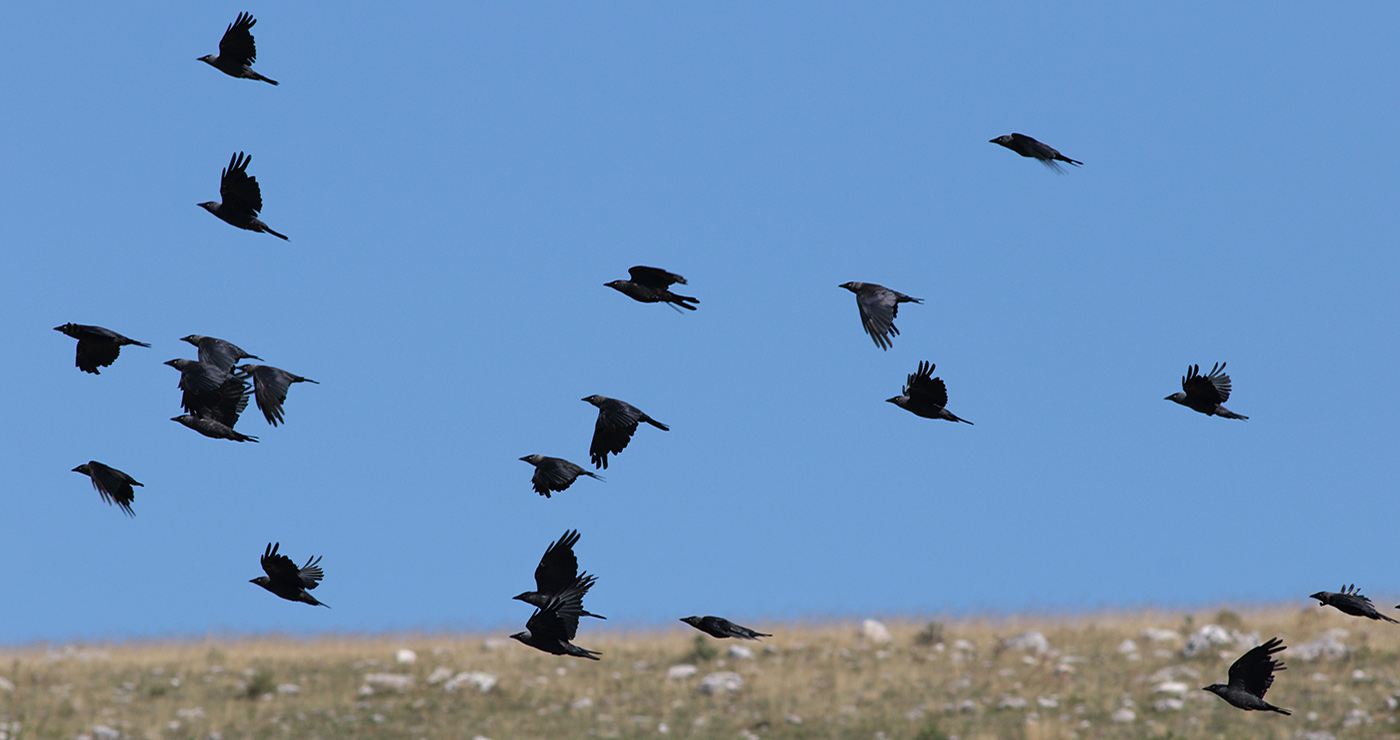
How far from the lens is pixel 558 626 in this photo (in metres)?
8.90

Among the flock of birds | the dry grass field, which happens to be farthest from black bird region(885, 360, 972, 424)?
the dry grass field

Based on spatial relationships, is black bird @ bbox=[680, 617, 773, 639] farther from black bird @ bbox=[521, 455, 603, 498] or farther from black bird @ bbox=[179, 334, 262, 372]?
black bird @ bbox=[179, 334, 262, 372]

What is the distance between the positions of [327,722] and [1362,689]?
1426 centimetres

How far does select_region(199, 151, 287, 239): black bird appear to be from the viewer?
1073 centimetres

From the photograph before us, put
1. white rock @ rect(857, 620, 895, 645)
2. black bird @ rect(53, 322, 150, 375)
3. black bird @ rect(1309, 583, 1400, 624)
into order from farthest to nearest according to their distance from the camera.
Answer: white rock @ rect(857, 620, 895, 645)
black bird @ rect(53, 322, 150, 375)
black bird @ rect(1309, 583, 1400, 624)

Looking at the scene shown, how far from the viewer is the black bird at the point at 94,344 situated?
10586 millimetres

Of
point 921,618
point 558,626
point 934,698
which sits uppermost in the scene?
point 921,618

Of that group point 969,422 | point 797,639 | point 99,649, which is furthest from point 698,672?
point 969,422

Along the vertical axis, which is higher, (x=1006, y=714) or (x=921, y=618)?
(x=921, y=618)

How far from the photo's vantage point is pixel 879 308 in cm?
984

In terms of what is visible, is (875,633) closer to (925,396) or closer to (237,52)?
(925,396)

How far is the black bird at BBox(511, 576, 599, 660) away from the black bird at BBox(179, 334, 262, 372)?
321 centimetres

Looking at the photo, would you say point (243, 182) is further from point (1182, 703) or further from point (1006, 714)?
point (1182, 703)

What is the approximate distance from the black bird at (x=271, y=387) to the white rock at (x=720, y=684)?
11.9m
